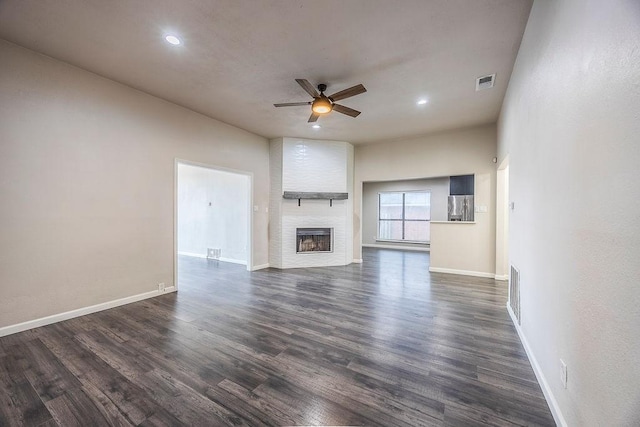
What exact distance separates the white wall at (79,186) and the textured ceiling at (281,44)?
32 centimetres

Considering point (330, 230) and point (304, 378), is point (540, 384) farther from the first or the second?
point (330, 230)

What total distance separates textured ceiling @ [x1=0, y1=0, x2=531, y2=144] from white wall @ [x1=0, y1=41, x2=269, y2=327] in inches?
12.8

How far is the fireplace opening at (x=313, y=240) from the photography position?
608cm

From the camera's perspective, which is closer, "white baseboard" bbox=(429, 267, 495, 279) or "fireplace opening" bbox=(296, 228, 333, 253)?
"white baseboard" bbox=(429, 267, 495, 279)

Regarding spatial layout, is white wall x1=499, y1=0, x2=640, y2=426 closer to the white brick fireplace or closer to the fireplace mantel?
the fireplace mantel

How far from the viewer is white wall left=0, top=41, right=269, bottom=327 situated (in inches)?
108

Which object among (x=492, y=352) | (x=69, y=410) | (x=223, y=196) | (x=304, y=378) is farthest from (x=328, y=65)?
(x=223, y=196)

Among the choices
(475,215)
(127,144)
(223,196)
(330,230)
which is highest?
(127,144)

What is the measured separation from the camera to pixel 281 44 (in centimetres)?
270

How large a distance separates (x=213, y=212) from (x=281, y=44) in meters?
5.32

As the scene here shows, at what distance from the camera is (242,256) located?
6.48 metres

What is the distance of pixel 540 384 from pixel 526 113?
2284mm

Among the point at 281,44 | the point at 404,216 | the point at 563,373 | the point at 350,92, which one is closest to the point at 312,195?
the point at 350,92

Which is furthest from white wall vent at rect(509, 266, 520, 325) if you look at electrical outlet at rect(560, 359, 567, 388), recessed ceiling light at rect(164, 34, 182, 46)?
recessed ceiling light at rect(164, 34, 182, 46)
